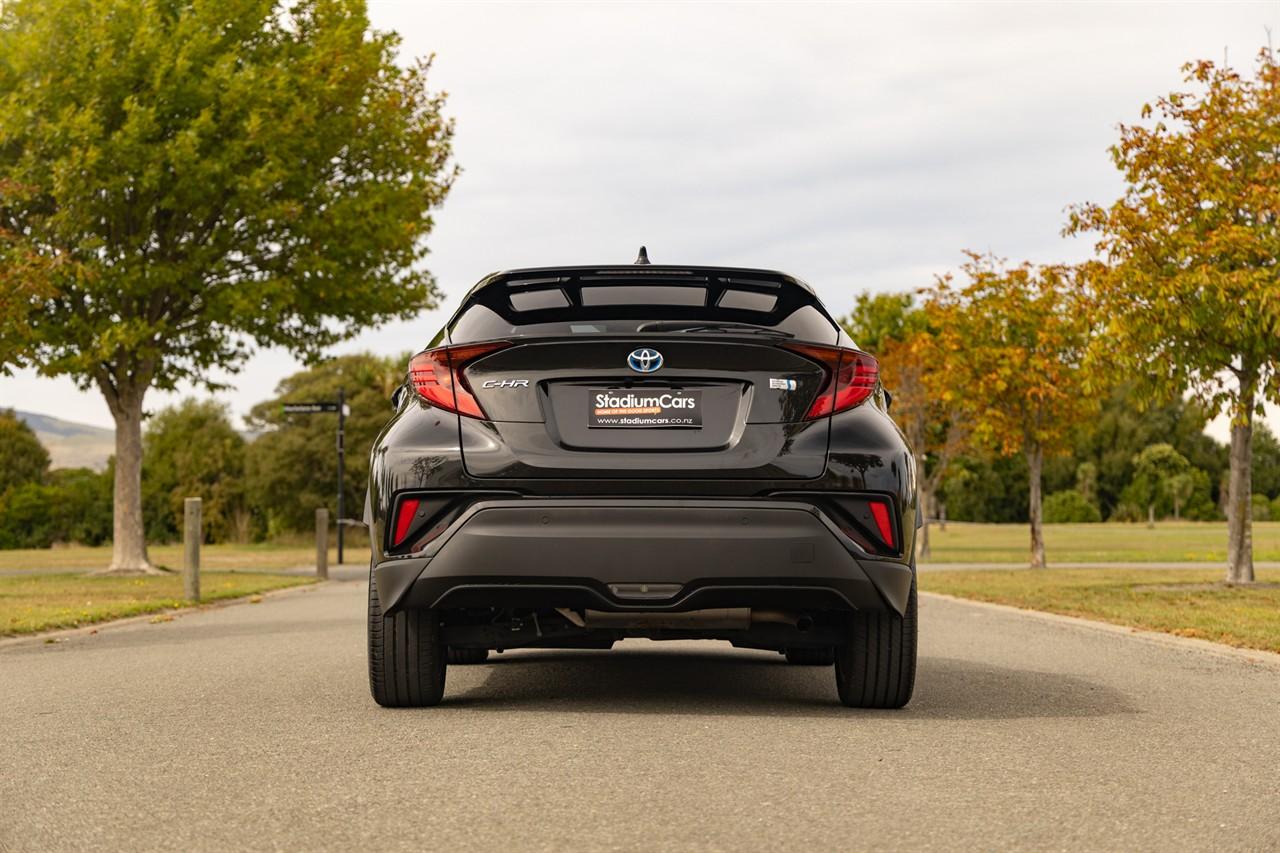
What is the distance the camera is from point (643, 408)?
5.79m

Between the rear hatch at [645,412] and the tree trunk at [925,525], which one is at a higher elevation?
the rear hatch at [645,412]

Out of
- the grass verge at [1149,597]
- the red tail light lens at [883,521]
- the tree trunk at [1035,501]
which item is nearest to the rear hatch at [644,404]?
the red tail light lens at [883,521]

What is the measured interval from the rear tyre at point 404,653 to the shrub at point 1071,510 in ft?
272

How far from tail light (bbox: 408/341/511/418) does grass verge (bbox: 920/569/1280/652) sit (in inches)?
250

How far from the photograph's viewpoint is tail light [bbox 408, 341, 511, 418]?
230 inches

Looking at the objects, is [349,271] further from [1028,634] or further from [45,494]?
[45,494]

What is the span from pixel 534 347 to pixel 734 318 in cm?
88

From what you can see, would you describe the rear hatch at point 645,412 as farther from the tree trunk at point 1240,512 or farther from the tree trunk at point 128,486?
the tree trunk at point 128,486

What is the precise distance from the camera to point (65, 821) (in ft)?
13.8

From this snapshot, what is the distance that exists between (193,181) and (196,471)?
2217 inches

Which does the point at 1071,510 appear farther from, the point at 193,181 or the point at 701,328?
the point at 701,328

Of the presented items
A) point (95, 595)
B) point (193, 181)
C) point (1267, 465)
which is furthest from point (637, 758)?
point (1267, 465)

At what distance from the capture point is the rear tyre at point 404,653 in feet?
20.3

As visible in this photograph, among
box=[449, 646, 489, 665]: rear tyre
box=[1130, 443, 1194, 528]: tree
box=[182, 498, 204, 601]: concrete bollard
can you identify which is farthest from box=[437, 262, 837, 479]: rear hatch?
box=[1130, 443, 1194, 528]: tree
